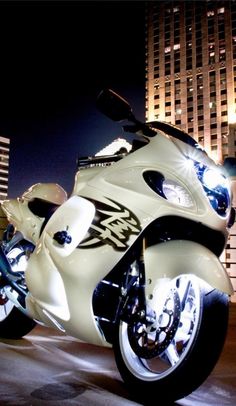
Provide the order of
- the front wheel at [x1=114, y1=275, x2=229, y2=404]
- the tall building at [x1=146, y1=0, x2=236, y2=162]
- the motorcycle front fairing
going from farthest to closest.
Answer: the tall building at [x1=146, y1=0, x2=236, y2=162] < the motorcycle front fairing < the front wheel at [x1=114, y1=275, x2=229, y2=404]

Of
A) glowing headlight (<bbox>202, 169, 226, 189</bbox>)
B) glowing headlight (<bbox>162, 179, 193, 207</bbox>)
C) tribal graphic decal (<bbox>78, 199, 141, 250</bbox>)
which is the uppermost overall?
glowing headlight (<bbox>202, 169, 226, 189</bbox>)

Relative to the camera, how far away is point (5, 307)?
3516 mm

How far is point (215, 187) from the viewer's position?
211 cm

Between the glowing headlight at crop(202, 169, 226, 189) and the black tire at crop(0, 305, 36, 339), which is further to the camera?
the black tire at crop(0, 305, 36, 339)

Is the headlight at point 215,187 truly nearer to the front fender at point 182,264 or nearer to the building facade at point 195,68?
the front fender at point 182,264

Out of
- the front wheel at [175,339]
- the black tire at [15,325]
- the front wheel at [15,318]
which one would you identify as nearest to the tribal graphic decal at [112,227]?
the front wheel at [175,339]

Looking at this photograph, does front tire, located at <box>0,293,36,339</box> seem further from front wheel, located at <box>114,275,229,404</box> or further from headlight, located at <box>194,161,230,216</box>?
headlight, located at <box>194,161,230,216</box>

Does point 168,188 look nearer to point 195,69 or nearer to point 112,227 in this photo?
point 112,227

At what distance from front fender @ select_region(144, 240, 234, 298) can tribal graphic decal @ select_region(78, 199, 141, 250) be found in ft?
0.42

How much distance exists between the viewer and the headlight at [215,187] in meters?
2.09

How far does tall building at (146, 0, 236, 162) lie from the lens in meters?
76.7

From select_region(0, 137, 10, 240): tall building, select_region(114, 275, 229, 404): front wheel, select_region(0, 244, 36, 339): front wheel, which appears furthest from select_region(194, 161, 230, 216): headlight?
select_region(0, 137, 10, 240): tall building

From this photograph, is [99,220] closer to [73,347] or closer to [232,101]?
[73,347]

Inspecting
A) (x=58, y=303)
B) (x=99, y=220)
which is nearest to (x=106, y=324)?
(x=58, y=303)
